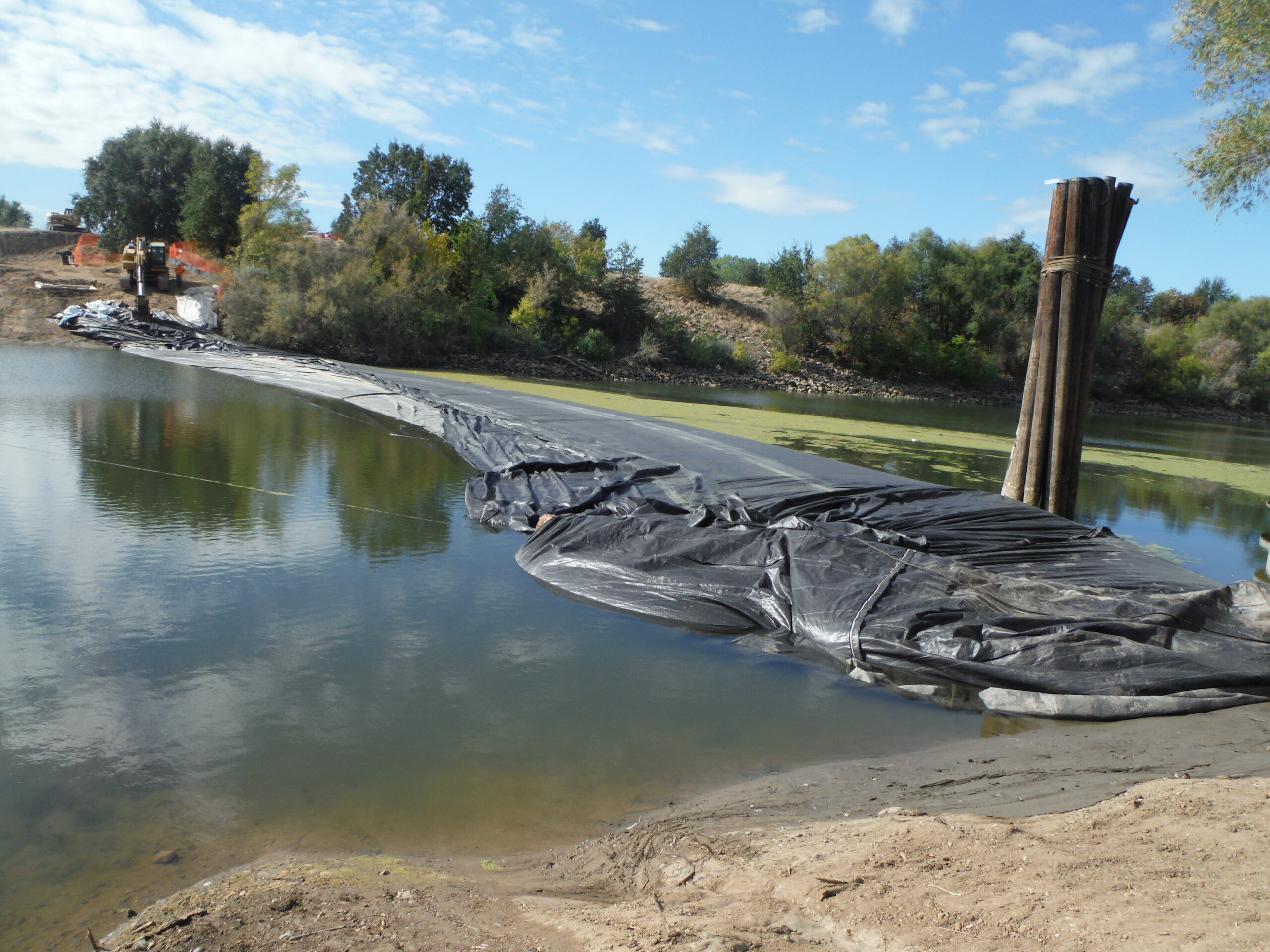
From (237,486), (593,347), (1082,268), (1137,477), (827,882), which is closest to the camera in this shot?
(827,882)

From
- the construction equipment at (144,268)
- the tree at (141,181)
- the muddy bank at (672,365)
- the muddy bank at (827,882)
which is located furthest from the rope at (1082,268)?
the tree at (141,181)

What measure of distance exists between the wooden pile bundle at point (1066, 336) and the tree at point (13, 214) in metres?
54.7

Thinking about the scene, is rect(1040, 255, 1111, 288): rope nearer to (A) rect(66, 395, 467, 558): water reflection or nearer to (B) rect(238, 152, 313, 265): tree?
(A) rect(66, 395, 467, 558): water reflection

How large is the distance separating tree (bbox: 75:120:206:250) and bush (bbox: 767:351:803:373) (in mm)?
25820

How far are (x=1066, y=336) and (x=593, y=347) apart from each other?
85.5ft

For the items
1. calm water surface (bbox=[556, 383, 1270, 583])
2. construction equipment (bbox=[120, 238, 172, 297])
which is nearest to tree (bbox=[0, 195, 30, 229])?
construction equipment (bbox=[120, 238, 172, 297])

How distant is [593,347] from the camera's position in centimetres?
3170

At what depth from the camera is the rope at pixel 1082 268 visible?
6.29 m

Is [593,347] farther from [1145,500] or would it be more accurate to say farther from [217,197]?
[1145,500]

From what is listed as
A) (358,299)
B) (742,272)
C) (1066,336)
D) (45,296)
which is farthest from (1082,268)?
(742,272)

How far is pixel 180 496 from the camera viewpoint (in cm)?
666

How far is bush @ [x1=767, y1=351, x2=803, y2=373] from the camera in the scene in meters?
35.1

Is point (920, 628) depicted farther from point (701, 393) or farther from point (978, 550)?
point (701, 393)

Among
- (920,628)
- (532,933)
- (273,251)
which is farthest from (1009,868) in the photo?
(273,251)
